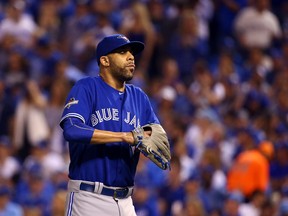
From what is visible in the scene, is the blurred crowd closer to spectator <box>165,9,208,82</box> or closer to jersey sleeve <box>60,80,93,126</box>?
spectator <box>165,9,208,82</box>

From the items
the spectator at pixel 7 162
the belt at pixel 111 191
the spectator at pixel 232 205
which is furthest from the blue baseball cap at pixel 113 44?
the spectator at pixel 7 162

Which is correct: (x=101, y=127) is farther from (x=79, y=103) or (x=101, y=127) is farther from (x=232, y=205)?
(x=232, y=205)

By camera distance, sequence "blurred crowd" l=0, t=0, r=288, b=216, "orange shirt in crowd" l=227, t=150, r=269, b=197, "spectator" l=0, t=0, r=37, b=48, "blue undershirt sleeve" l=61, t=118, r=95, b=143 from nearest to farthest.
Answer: "blue undershirt sleeve" l=61, t=118, r=95, b=143, "blurred crowd" l=0, t=0, r=288, b=216, "orange shirt in crowd" l=227, t=150, r=269, b=197, "spectator" l=0, t=0, r=37, b=48

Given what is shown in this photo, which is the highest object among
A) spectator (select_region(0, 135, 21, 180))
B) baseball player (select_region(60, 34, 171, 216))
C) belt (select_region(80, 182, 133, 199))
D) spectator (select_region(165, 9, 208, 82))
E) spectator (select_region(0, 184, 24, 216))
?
spectator (select_region(165, 9, 208, 82))

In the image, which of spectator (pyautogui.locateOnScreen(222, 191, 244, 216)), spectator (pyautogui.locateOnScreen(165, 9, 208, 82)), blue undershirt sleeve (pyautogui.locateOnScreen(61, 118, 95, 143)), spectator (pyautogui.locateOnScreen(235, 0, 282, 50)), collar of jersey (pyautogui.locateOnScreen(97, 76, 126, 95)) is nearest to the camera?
blue undershirt sleeve (pyautogui.locateOnScreen(61, 118, 95, 143))

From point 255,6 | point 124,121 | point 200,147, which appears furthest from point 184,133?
point 124,121

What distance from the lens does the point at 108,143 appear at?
538 centimetres

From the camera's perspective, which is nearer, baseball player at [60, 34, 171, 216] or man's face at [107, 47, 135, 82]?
baseball player at [60, 34, 171, 216]

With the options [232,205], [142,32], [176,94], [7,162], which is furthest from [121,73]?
[142,32]

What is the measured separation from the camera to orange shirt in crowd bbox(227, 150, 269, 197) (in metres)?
10.4

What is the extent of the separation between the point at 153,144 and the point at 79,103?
55 centimetres

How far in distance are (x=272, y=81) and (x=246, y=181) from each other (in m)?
3.19

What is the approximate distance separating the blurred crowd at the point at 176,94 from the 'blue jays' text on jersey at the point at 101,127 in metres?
3.38

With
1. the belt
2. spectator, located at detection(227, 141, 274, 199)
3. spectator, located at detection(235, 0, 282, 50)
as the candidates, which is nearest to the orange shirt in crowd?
spectator, located at detection(227, 141, 274, 199)
